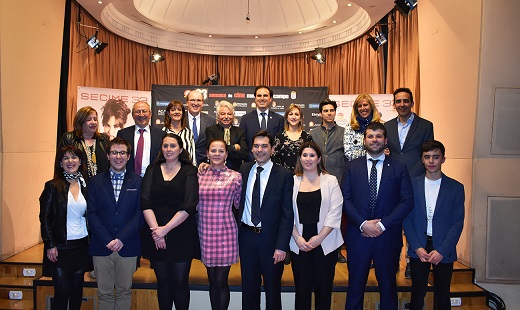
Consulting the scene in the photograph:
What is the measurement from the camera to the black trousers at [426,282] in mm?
3045

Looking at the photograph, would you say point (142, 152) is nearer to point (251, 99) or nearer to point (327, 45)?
point (251, 99)

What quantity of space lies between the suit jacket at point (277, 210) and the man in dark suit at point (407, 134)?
1.18 metres

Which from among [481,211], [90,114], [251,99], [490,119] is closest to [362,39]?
[251,99]

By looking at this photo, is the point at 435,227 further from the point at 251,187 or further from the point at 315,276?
the point at 251,187

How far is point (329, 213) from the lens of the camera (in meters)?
2.96

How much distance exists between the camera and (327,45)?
341 inches

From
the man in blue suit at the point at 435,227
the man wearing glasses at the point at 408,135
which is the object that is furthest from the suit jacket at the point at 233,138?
the man in blue suit at the point at 435,227

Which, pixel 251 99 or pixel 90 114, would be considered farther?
pixel 251 99

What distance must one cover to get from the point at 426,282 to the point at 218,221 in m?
1.65

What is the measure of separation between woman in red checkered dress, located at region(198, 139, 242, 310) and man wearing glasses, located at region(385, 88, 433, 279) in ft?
4.86

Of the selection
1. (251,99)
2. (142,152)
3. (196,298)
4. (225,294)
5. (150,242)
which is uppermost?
(251,99)

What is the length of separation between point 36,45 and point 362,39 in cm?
584

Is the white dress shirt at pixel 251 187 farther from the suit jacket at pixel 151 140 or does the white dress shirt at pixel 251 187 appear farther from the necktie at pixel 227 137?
the suit jacket at pixel 151 140

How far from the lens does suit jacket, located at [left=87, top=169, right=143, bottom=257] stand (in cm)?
291
